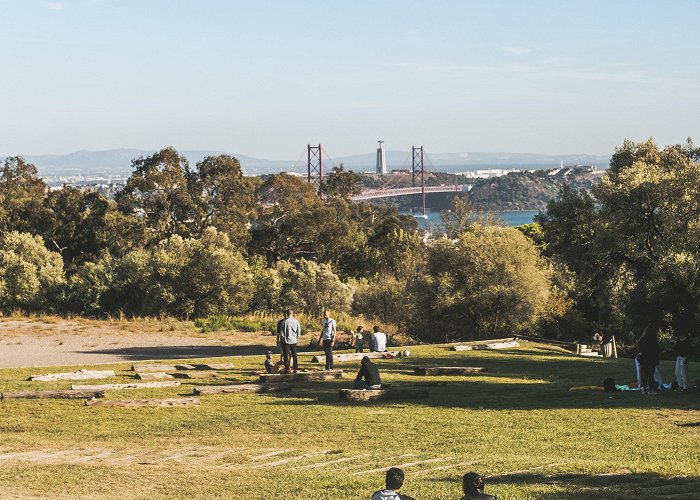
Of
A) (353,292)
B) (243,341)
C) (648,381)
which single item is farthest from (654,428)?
(353,292)

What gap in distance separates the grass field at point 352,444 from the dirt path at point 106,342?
7630mm

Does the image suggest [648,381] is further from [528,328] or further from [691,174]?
[528,328]

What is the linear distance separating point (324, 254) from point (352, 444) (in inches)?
1999

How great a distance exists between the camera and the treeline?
2755cm

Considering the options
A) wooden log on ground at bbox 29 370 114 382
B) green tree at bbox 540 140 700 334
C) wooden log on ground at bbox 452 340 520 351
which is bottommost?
wooden log on ground at bbox 452 340 520 351

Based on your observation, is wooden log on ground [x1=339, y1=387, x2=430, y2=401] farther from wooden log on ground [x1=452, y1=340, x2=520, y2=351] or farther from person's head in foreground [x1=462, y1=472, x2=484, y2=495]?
wooden log on ground [x1=452, y1=340, x2=520, y2=351]

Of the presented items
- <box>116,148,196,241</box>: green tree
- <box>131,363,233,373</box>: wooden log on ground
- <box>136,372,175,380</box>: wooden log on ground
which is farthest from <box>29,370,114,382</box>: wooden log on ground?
<box>116,148,196,241</box>: green tree

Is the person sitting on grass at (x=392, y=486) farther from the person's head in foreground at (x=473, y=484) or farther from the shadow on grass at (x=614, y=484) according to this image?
the shadow on grass at (x=614, y=484)

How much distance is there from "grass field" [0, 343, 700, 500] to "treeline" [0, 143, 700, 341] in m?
6.76

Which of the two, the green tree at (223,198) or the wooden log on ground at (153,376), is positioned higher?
the green tree at (223,198)

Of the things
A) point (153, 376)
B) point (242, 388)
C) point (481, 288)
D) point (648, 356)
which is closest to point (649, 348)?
point (648, 356)

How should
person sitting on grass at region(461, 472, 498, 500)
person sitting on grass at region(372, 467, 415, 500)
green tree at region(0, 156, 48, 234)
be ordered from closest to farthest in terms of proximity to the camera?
1. person sitting on grass at region(461, 472, 498, 500)
2. person sitting on grass at region(372, 467, 415, 500)
3. green tree at region(0, 156, 48, 234)

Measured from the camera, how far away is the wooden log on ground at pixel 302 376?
21875 mm

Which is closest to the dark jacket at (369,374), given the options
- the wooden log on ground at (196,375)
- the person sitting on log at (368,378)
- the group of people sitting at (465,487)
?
the person sitting on log at (368,378)
